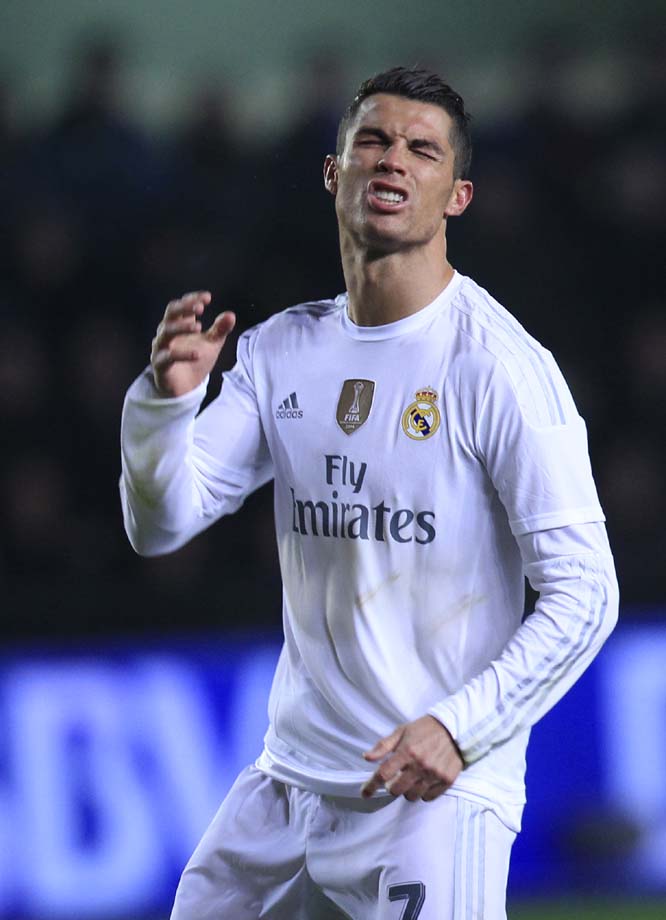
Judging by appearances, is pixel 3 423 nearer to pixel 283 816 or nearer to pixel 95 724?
pixel 95 724

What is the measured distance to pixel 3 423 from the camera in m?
5.39

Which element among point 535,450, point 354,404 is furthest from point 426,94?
point 535,450

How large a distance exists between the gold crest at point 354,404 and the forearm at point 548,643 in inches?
16.4

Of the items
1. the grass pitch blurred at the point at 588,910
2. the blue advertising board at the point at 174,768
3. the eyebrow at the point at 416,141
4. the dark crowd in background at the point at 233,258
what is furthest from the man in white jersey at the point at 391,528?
the dark crowd in background at the point at 233,258

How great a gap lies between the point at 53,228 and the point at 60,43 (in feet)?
3.39

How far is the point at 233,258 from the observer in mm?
5734

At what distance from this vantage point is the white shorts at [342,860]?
95.8 inches

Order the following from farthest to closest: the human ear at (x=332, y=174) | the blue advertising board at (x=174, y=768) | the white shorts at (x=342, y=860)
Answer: the blue advertising board at (x=174, y=768) < the human ear at (x=332, y=174) < the white shorts at (x=342, y=860)

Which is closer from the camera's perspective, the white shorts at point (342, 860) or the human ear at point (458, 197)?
the white shorts at point (342, 860)

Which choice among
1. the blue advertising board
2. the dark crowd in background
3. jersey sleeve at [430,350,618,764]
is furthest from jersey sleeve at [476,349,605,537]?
the dark crowd in background

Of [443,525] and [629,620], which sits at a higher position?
[443,525]

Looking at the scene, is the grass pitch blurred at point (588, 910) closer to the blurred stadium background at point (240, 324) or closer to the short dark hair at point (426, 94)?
the blurred stadium background at point (240, 324)

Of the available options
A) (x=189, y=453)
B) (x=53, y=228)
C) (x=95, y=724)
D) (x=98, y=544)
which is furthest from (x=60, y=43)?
(x=189, y=453)

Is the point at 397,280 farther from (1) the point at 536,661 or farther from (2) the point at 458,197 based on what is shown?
(1) the point at 536,661
